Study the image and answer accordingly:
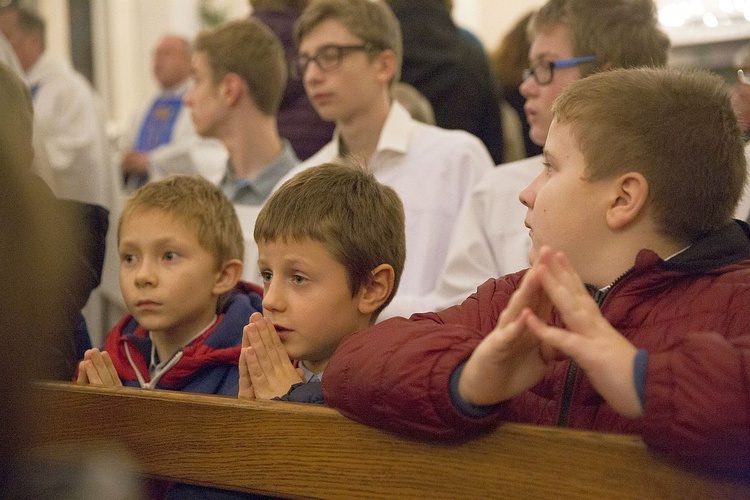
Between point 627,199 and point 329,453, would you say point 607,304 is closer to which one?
point 627,199

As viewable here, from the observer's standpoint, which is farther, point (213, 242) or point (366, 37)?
point (366, 37)

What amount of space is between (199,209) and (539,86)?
3.26ft

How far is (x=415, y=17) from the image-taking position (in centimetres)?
460

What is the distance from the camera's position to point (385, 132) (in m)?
3.46

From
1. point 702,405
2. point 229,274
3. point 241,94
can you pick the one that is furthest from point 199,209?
point 702,405

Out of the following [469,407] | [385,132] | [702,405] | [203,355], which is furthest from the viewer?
[385,132]

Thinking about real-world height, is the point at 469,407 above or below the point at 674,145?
below

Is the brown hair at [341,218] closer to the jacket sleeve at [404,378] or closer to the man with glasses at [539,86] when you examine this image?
the jacket sleeve at [404,378]

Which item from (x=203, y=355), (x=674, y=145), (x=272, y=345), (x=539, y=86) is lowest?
(x=203, y=355)

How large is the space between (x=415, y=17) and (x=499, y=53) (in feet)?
1.77

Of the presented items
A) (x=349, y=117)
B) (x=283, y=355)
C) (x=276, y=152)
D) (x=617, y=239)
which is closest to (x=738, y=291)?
(x=617, y=239)

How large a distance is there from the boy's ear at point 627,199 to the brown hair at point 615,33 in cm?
111

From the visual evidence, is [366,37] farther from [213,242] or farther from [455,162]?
[213,242]

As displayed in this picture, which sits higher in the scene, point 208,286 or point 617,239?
point 617,239
